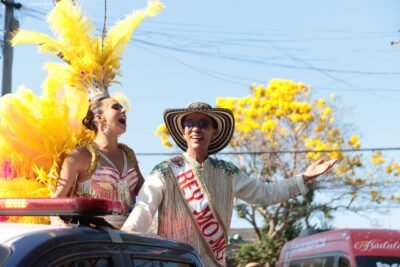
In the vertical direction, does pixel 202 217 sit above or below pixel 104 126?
below

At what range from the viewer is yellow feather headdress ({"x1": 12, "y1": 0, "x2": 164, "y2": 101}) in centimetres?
472

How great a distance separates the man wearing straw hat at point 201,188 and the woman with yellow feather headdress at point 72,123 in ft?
0.95

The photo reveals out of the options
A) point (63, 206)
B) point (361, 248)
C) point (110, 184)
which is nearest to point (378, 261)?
point (361, 248)

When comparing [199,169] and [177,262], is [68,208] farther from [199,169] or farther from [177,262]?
[199,169]

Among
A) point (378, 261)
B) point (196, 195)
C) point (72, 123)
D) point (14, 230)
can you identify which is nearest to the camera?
point (14, 230)

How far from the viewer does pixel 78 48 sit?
475 centimetres

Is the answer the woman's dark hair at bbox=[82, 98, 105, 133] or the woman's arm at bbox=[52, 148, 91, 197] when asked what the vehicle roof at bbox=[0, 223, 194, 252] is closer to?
the woman's arm at bbox=[52, 148, 91, 197]

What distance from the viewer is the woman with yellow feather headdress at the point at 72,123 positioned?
4340 mm

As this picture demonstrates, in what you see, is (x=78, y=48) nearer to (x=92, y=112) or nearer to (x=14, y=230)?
(x=92, y=112)

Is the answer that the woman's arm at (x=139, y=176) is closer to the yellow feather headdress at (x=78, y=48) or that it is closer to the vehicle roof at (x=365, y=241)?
the yellow feather headdress at (x=78, y=48)

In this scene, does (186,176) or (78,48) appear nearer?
(186,176)

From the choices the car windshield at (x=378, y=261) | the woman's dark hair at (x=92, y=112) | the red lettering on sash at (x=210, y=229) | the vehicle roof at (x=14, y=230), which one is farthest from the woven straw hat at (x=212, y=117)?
the car windshield at (x=378, y=261)

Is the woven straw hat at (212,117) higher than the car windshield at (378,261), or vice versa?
the woven straw hat at (212,117)

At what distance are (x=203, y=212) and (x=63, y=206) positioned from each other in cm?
176
